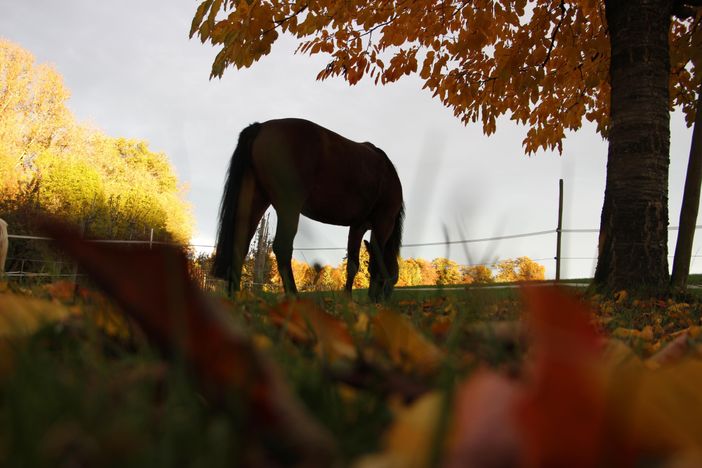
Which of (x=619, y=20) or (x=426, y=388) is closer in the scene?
(x=426, y=388)

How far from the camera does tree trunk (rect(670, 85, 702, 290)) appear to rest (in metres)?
5.89

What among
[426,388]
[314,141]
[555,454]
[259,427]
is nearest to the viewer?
[555,454]

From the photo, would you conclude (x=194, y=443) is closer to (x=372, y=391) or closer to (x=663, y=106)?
(x=372, y=391)

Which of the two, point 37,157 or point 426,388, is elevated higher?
point 37,157

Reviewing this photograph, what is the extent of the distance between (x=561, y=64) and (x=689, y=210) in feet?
12.8

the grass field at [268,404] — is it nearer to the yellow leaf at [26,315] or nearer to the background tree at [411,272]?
the yellow leaf at [26,315]

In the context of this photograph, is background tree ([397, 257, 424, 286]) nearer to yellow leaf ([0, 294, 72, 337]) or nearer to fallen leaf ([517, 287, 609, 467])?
yellow leaf ([0, 294, 72, 337])

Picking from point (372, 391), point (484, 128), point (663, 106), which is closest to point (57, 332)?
point (372, 391)

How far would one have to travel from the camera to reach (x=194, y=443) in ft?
1.24

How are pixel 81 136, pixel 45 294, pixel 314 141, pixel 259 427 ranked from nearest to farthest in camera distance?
pixel 259 427 < pixel 45 294 < pixel 314 141 < pixel 81 136

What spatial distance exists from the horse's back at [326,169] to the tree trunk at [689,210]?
3283 mm

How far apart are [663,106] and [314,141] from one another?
3.41 m

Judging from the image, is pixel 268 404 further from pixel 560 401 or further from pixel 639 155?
pixel 639 155

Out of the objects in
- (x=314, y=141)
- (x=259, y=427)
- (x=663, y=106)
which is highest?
(x=663, y=106)
